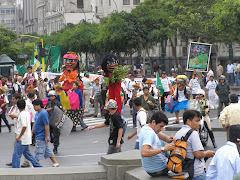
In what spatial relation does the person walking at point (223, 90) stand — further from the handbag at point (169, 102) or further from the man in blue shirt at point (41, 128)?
the man in blue shirt at point (41, 128)

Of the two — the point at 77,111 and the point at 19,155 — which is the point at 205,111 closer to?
the point at 77,111

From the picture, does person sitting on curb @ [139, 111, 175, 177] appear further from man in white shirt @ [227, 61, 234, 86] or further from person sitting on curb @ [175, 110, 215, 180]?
man in white shirt @ [227, 61, 234, 86]

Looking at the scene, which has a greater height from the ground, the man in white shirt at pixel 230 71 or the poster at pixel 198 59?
the poster at pixel 198 59

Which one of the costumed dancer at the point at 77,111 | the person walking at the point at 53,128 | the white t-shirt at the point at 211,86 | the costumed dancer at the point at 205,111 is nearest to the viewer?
the person walking at the point at 53,128

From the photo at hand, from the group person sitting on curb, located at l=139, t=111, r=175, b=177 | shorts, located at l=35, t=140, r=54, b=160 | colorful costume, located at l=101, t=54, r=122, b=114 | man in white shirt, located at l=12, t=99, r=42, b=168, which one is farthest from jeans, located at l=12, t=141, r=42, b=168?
colorful costume, located at l=101, t=54, r=122, b=114

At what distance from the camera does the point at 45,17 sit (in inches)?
5369

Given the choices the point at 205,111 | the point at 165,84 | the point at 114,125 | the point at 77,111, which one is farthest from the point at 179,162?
the point at 165,84

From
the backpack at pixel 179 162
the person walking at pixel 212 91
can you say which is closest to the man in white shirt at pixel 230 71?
the person walking at pixel 212 91

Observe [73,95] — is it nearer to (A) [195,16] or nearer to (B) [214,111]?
(B) [214,111]

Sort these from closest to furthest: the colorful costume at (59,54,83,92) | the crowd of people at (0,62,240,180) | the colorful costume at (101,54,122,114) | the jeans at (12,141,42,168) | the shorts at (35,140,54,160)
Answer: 1. the crowd of people at (0,62,240,180)
2. the jeans at (12,141,42,168)
3. the shorts at (35,140,54,160)
4. the colorful costume at (101,54,122,114)
5. the colorful costume at (59,54,83,92)

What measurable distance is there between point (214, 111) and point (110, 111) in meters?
14.2

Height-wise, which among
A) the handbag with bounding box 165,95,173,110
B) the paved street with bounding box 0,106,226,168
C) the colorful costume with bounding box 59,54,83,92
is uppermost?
the colorful costume with bounding box 59,54,83,92

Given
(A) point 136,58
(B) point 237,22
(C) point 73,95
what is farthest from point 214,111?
(A) point 136,58

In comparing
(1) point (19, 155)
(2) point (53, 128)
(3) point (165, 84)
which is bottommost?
(1) point (19, 155)
